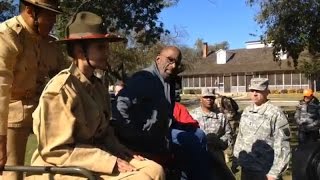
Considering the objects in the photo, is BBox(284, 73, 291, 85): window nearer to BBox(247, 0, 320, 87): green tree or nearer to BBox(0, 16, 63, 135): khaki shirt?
BBox(247, 0, 320, 87): green tree

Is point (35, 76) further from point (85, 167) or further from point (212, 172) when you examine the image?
point (212, 172)

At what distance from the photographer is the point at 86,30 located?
3463 millimetres

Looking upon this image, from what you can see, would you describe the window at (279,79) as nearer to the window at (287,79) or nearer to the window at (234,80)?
the window at (287,79)

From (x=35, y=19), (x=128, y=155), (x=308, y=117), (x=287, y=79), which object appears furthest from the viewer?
(x=287, y=79)

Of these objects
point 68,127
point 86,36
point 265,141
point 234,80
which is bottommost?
point 234,80

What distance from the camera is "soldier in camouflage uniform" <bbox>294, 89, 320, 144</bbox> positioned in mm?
12578

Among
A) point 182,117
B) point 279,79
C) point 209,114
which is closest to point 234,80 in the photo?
point 279,79

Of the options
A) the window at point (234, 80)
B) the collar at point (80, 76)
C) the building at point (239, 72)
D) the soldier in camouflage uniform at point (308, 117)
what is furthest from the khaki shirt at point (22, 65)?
the window at point (234, 80)

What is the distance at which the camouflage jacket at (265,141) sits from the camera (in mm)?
5480

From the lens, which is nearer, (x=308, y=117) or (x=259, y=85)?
(x=259, y=85)

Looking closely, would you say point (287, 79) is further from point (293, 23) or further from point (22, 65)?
point (22, 65)

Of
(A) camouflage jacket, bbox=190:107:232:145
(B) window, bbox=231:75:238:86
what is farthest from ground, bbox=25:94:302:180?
(B) window, bbox=231:75:238:86

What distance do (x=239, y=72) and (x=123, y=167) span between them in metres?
70.8

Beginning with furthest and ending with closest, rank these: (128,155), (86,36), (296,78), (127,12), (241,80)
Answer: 1. (241,80)
2. (296,78)
3. (127,12)
4. (128,155)
5. (86,36)
